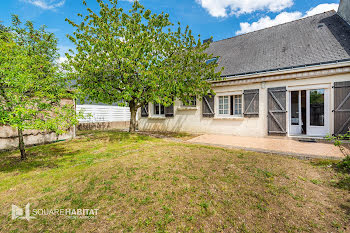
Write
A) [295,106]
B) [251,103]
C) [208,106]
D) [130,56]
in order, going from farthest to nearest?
[295,106], [208,106], [251,103], [130,56]

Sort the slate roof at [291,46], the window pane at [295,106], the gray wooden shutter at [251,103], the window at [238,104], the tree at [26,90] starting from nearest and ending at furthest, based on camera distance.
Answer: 1. the tree at [26,90]
2. the slate roof at [291,46]
3. the gray wooden shutter at [251,103]
4. the window pane at [295,106]
5. the window at [238,104]

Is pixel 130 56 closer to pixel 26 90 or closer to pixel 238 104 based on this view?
pixel 26 90

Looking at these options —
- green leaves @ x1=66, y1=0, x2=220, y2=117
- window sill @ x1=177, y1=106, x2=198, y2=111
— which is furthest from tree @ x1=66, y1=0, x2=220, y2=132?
window sill @ x1=177, y1=106, x2=198, y2=111

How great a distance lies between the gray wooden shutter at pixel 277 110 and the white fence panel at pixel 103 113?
39.0 feet

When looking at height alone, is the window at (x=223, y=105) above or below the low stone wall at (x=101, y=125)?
above

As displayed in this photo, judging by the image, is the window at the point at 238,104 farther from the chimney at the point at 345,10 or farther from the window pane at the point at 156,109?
the chimney at the point at 345,10

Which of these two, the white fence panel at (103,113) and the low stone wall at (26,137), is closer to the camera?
the low stone wall at (26,137)

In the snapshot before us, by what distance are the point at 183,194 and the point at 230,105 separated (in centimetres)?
743

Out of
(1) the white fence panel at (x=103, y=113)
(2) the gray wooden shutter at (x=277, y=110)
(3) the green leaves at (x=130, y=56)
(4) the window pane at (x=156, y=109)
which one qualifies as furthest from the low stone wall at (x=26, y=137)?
(2) the gray wooden shutter at (x=277, y=110)

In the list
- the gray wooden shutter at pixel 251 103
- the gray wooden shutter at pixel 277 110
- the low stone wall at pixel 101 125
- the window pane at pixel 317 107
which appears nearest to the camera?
the gray wooden shutter at pixel 277 110

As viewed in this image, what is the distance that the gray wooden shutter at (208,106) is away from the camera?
936cm

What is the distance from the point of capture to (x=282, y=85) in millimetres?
7598

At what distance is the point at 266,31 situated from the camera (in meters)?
11.1

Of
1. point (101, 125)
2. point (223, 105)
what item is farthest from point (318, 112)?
point (101, 125)
